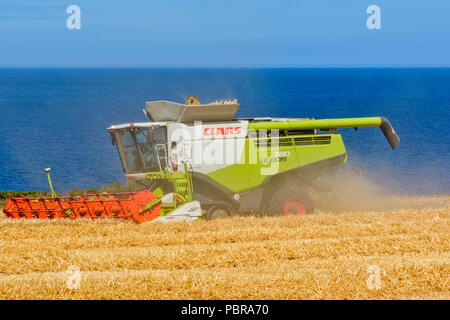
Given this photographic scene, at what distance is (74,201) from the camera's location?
1181 centimetres

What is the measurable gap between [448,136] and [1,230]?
45124 millimetres

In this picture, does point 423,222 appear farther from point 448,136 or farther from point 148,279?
point 448,136

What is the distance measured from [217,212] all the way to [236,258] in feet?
11.6

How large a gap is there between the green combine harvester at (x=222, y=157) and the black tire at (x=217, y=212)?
0.07 feet

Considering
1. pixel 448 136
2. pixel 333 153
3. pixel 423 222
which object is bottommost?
pixel 448 136

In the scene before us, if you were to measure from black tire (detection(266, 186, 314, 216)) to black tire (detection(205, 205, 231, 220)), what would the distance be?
103cm

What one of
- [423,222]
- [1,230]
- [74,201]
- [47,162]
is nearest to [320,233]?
[423,222]

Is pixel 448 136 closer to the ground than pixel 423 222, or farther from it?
closer to the ground

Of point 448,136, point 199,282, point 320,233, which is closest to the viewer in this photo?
point 199,282

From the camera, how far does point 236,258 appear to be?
9.02m

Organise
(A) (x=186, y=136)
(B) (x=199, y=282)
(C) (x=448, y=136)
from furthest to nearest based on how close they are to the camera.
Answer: (C) (x=448, y=136) → (A) (x=186, y=136) → (B) (x=199, y=282)
